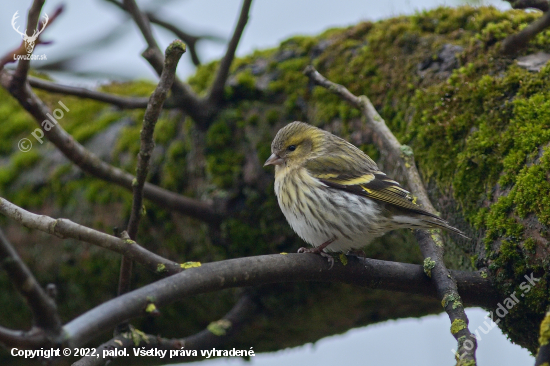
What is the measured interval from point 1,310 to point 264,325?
8.32ft

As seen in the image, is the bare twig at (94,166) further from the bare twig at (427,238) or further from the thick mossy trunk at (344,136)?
the bare twig at (427,238)

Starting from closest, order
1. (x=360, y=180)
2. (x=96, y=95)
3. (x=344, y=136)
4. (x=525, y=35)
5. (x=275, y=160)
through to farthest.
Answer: (x=525, y=35), (x=360, y=180), (x=275, y=160), (x=344, y=136), (x=96, y=95)

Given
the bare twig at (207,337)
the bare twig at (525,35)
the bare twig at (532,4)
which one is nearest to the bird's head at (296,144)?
the bare twig at (207,337)

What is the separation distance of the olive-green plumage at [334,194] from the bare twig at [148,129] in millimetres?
1142

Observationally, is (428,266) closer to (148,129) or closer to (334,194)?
(334,194)

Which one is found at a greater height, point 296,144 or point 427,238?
point 296,144

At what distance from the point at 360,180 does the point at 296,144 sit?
661 mm

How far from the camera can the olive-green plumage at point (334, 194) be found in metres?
3.65

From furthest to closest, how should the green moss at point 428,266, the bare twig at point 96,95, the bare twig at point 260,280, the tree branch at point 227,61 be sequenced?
the bare twig at point 96,95 → the tree branch at point 227,61 → the green moss at point 428,266 → the bare twig at point 260,280

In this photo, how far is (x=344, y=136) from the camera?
450cm

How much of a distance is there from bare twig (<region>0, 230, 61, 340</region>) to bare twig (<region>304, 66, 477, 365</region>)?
1708mm

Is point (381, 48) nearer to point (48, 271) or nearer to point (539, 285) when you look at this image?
point (539, 285)

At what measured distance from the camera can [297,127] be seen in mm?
4254

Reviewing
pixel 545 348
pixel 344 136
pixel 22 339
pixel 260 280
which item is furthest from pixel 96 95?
pixel 545 348
